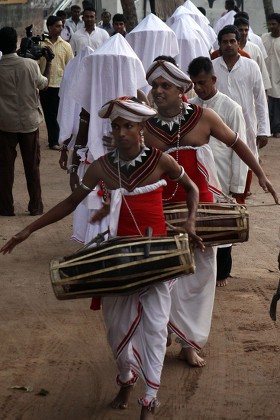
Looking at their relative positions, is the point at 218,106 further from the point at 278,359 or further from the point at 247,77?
the point at 247,77

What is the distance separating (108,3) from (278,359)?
108 feet

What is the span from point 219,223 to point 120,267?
1521 millimetres

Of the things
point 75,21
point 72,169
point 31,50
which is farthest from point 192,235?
point 75,21

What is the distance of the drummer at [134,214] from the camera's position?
630cm

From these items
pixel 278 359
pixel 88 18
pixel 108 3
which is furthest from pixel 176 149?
pixel 108 3

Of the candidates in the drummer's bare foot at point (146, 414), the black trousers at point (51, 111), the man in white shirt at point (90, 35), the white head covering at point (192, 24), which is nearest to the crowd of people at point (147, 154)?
the drummer's bare foot at point (146, 414)

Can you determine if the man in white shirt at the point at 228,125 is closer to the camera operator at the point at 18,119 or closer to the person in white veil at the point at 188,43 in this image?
the camera operator at the point at 18,119

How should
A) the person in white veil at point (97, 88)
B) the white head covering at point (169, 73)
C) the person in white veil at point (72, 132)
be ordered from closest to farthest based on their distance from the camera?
the white head covering at point (169, 73) < the person in white veil at point (97, 88) < the person in white veil at point (72, 132)

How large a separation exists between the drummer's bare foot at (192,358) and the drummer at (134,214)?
1.02 m

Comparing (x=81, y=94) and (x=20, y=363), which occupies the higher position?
(x=81, y=94)

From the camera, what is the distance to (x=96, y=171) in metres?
6.46

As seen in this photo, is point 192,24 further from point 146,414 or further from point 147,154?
point 146,414

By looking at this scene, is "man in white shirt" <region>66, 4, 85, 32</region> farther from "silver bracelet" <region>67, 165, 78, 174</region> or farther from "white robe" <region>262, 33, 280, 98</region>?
"silver bracelet" <region>67, 165, 78, 174</region>

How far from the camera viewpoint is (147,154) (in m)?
6.43
